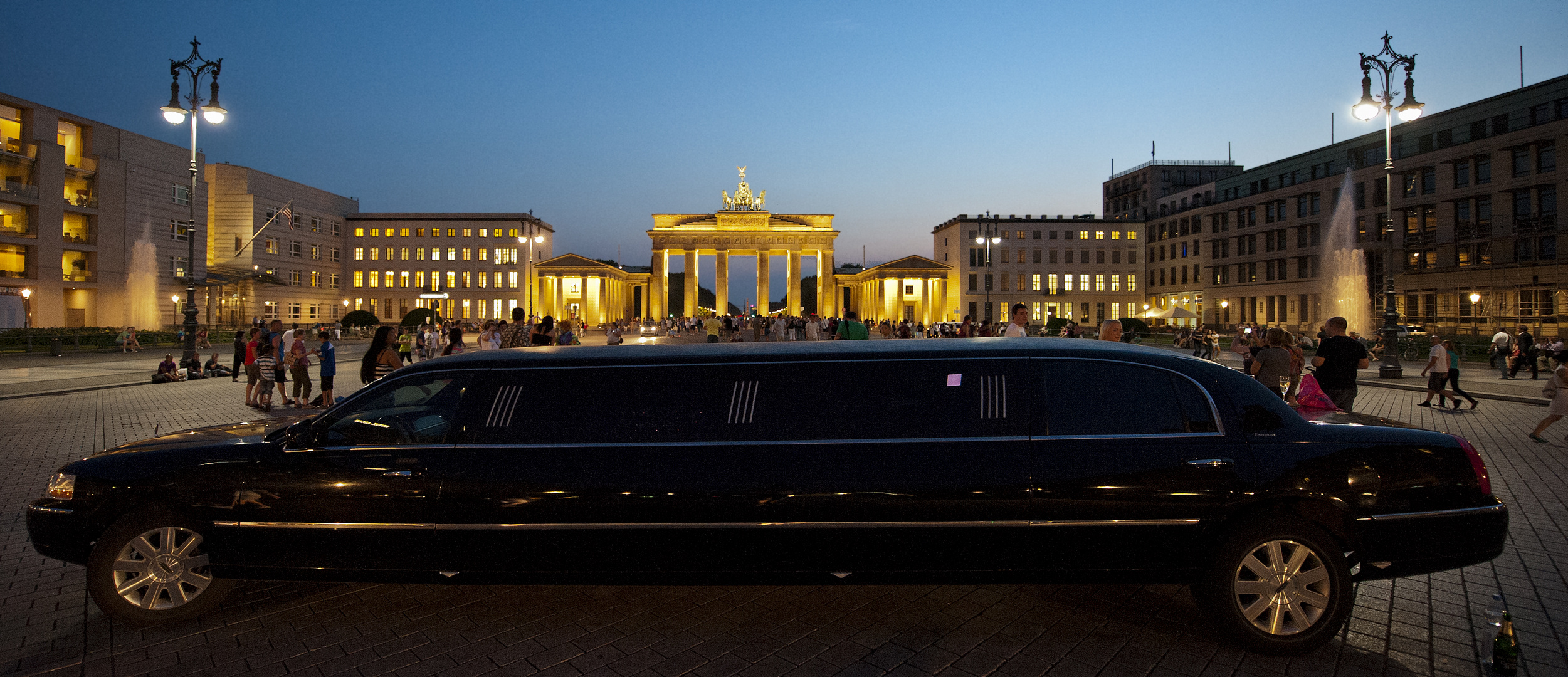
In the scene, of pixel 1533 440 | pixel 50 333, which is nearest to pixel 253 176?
pixel 50 333

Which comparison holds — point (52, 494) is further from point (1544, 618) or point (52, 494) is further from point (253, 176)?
point (253, 176)

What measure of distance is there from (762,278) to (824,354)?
91213 mm

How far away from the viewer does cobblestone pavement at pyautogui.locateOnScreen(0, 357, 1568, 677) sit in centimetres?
398

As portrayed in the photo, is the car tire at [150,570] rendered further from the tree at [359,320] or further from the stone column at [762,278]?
the stone column at [762,278]

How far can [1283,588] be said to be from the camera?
13.5 feet

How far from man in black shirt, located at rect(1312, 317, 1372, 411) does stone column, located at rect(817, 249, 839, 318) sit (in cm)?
8370

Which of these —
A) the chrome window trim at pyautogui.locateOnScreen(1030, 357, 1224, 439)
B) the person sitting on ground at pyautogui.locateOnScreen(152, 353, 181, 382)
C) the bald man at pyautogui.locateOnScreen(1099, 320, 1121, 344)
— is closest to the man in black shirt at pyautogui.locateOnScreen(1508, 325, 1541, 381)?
the bald man at pyautogui.locateOnScreen(1099, 320, 1121, 344)

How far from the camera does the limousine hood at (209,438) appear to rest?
4605 millimetres

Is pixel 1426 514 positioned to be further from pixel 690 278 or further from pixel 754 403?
pixel 690 278

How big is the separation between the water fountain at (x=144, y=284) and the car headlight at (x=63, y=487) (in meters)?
64.3

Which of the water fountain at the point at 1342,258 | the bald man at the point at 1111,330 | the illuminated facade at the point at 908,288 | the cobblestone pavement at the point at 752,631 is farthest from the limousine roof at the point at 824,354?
the illuminated facade at the point at 908,288

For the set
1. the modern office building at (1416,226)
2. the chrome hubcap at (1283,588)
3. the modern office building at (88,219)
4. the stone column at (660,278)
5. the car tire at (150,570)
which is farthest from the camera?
the stone column at (660,278)

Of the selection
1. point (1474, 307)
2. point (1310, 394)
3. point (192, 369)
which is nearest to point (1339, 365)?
point (1310, 394)

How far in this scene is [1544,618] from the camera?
15.0ft
